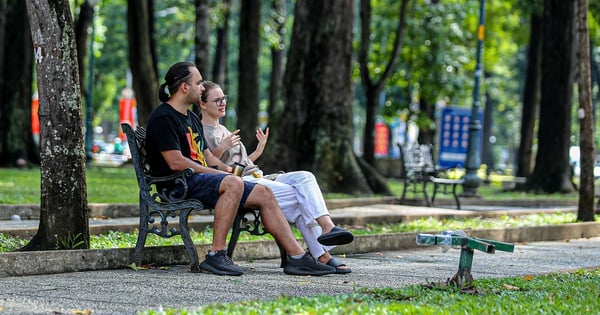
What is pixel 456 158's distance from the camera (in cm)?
3384

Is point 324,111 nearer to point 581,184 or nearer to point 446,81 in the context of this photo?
point 581,184

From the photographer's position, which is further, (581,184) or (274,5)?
(274,5)

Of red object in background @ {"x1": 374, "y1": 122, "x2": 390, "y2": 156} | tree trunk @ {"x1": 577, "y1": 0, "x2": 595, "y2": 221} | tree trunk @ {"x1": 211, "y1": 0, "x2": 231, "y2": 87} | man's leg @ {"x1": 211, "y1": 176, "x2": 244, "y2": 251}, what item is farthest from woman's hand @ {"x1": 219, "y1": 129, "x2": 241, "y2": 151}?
red object in background @ {"x1": 374, "y1": 122, "x2": 390, "y2": 156}

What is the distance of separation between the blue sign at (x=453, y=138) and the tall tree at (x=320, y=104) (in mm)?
11989

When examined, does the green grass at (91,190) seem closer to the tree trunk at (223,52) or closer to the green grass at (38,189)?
the green grass at (38,189)

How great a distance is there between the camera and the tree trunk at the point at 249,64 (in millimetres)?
30562

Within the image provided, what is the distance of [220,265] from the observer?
31.7ft

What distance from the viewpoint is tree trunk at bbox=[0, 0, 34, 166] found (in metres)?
29.6

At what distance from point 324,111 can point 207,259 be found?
12.0 meters

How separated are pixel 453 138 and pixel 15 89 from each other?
11.4 metres

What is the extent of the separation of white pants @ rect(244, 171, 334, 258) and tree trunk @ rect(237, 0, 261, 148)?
20121mm

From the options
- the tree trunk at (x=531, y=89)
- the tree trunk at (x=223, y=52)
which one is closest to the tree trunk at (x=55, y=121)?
the tree trunk at (x=223, y=52)

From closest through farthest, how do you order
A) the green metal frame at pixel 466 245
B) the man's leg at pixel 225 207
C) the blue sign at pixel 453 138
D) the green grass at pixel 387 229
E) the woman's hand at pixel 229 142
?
the green metal frame at pixel 466 245 → the man's leg at pixel 225 207 → the woman's hand at pixel 229 142 → the green grass at pixel 387 229 → the blue sign at pixel 453 138

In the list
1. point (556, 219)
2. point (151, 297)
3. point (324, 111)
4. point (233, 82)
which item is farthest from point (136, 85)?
point (233, 82)
